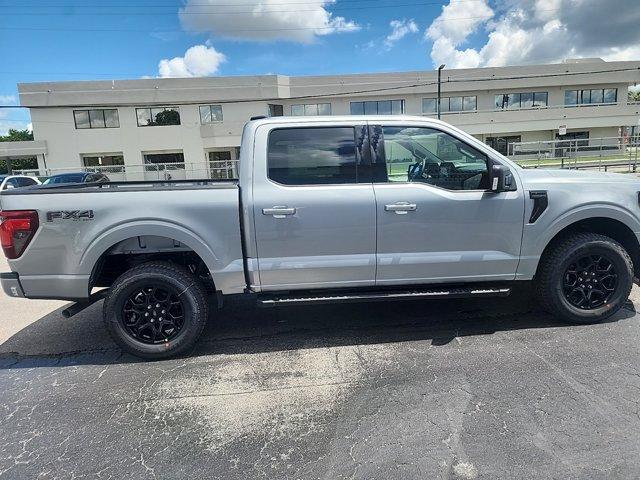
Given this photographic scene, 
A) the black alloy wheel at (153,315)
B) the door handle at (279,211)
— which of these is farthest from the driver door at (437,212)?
the black alloy wheel at (153,315)

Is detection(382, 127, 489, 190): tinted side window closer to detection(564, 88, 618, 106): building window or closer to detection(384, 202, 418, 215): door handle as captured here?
detection(384, 202, 418, 215): door handle

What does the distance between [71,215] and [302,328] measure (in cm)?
235

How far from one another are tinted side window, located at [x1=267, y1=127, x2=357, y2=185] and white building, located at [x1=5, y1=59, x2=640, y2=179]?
88.1 feet

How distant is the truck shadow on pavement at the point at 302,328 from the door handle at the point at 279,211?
1.28 meters

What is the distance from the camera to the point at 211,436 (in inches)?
112

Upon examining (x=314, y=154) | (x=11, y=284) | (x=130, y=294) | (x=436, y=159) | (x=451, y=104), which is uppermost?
(x=451, y=104)

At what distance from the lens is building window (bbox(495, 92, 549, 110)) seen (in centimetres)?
3867

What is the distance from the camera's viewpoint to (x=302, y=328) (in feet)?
14.8

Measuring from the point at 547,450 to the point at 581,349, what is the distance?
155 cm

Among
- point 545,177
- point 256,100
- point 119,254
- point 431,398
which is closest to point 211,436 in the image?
point 431,398

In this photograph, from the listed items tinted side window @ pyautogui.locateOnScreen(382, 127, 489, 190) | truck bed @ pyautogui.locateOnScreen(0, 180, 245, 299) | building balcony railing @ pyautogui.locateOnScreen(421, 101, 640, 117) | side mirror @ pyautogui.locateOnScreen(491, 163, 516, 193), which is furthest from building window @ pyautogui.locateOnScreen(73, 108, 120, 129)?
side mirror @ pyautogui.locateOnScreen(491, 163, 516, 193)

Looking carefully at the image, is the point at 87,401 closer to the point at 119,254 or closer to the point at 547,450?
the point at 119,254

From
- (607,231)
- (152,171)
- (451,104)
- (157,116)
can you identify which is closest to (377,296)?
(607,231)

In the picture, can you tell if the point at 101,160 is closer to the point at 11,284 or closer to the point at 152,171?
the point at 152,171
